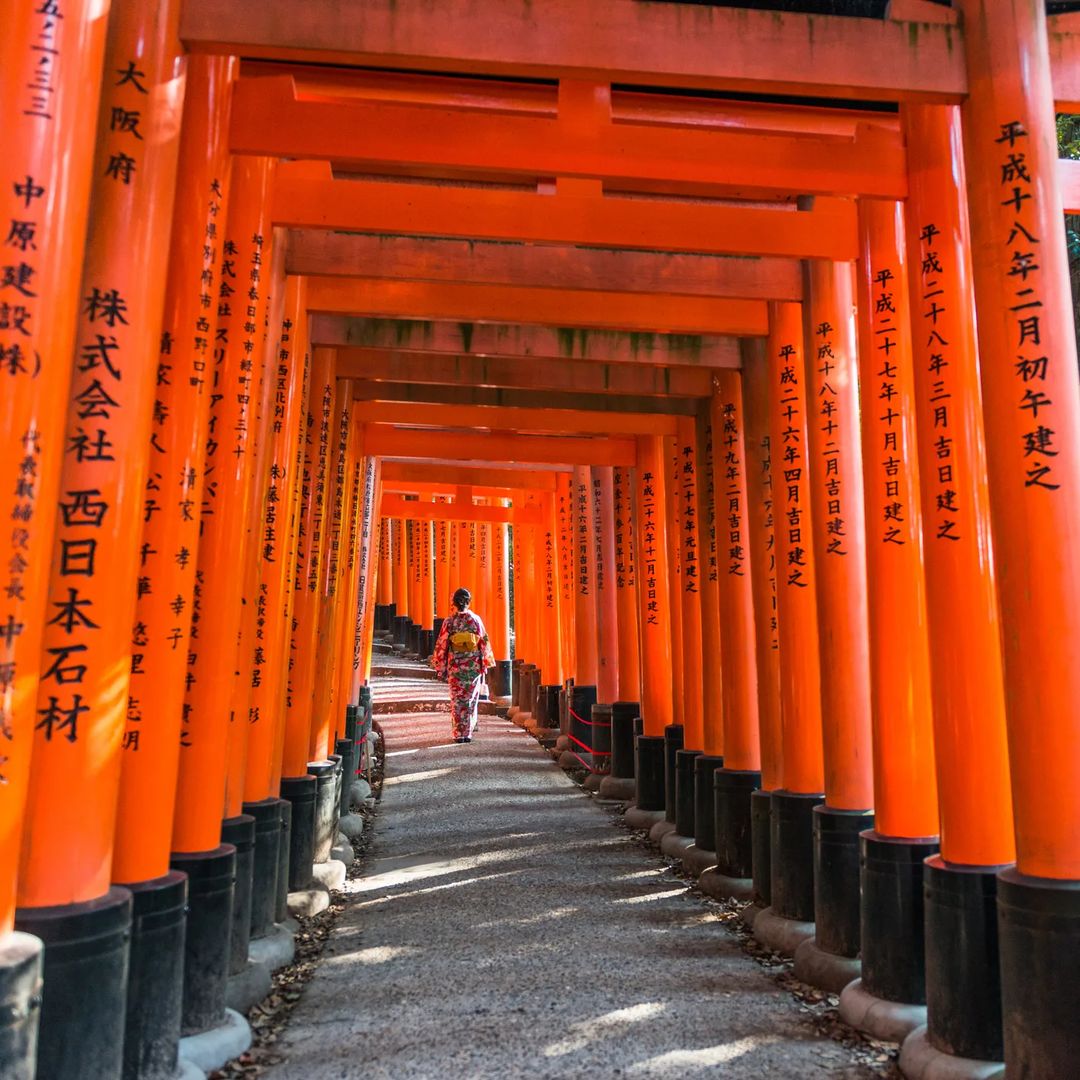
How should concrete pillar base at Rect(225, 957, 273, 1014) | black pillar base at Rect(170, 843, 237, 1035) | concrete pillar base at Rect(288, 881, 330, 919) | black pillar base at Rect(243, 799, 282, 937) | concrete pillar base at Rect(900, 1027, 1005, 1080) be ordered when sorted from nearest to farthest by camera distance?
concrete pillar base at Rect(900, 1027, 1005, 1080)
black pillar base at Rect(170, 843, 237, 1035)
concrete pillar base at Rect(225, 957, 273, 1014)
black pillar base at Rect(243, 799, 282, 937)
concrete pillar base at Rect(288, 881, 330, 919)

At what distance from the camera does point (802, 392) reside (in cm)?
534

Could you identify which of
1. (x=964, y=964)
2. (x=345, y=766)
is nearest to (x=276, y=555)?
(x=964, y=964)

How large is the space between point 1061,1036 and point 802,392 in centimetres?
347

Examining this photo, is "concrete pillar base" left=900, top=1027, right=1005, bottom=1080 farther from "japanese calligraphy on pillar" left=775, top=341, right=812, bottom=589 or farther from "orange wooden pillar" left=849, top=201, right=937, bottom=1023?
"japanese calligraphy on pillar" left=775, top=341, right=812, bottom=589

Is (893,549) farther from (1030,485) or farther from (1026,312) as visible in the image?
(1026,312)

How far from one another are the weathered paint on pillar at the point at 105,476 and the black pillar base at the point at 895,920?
266 centimetres

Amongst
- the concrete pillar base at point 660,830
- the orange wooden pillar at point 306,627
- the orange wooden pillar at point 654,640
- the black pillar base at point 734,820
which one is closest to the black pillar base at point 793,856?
the black pillar base at point 734,820

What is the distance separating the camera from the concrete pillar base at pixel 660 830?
293 inches

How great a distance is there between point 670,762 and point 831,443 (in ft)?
13.5

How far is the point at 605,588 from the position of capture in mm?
10578

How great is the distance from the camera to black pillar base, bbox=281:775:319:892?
18.0 ft

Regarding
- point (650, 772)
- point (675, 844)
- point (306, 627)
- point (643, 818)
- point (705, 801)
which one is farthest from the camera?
point (650, 772)

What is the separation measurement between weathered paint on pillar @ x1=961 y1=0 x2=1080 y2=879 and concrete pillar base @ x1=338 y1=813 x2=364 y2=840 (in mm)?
5486

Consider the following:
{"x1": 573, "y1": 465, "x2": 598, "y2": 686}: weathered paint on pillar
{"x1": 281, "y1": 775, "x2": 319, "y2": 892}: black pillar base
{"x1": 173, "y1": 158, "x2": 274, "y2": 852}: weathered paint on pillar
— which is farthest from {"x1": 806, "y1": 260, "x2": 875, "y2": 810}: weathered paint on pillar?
{"x1": 573, "y1": 465, "x2": 598, "y2": 686}: weathered paint on pillar
